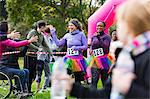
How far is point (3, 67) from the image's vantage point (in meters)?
7.56

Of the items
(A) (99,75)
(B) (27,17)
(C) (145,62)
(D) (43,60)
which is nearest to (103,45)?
(A) (99,75)

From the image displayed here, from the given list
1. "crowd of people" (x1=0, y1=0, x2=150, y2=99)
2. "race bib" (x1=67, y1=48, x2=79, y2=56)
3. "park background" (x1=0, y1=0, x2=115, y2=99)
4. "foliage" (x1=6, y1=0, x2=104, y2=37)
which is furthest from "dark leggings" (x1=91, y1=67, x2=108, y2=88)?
"foliage" (x1=6, y1=0, x2=104, y2=37)

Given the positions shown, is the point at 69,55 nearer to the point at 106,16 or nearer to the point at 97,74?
the point at 97,74

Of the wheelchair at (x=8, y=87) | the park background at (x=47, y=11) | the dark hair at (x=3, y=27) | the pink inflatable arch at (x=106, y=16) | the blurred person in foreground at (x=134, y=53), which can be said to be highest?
the park background at (x=47, y=11)

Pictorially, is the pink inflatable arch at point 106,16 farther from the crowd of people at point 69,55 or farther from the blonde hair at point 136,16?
the blonde hair at point 136,16

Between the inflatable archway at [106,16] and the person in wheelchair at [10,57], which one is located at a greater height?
the inflatable archway at [106,16]

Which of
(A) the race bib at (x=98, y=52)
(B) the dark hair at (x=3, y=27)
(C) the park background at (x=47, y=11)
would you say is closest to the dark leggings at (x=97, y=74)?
(A) the race bib at (x=98, y=52)

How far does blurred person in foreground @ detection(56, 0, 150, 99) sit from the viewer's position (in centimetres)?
189

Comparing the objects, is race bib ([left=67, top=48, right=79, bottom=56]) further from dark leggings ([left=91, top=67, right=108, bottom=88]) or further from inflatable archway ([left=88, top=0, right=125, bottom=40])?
inflatable archway ([left=88, top=0, right=125, bottom=40])

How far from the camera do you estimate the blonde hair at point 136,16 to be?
75.5 inches

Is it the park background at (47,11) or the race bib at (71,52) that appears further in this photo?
the park background at (47,11)

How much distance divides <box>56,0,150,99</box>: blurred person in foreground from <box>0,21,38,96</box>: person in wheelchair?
5.41 metres

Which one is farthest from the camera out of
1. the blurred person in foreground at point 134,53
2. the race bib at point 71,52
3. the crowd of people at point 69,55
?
the race bib at point 71,52

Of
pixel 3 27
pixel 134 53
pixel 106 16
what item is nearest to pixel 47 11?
pixel 106 16
